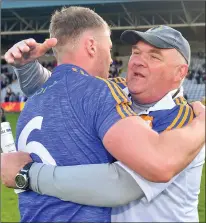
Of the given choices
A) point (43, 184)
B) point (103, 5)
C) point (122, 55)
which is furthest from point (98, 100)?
point (122, 55)

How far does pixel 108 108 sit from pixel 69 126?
0.22 meters

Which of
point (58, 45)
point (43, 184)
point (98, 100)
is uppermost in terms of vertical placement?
point (58, 45)

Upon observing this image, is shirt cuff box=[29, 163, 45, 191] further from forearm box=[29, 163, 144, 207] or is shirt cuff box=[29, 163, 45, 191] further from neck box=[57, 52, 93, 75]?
neck box=[57, 52, 93, 75]

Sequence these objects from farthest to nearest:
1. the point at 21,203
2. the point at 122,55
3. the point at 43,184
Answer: the point at 122,55
the point at 21,203
the point at 43,184

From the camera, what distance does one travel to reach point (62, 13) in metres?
2.37

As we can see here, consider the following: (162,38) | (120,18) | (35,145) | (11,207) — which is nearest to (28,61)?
(35,145)

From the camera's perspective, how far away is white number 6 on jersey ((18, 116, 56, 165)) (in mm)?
2111

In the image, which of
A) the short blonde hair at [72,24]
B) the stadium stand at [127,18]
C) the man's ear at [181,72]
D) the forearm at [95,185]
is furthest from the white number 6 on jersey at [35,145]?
the stadium stand at [127,18]

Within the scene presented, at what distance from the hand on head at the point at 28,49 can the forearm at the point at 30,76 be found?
0.85 feet

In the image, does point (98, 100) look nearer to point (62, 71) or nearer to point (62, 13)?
point (62, 71)

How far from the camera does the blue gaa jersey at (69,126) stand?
1.93 meters

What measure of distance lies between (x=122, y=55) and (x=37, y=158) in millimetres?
31389

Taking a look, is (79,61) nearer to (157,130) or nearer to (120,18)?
(157,130)

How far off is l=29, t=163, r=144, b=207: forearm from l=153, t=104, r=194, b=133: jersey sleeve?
30 centimetres
